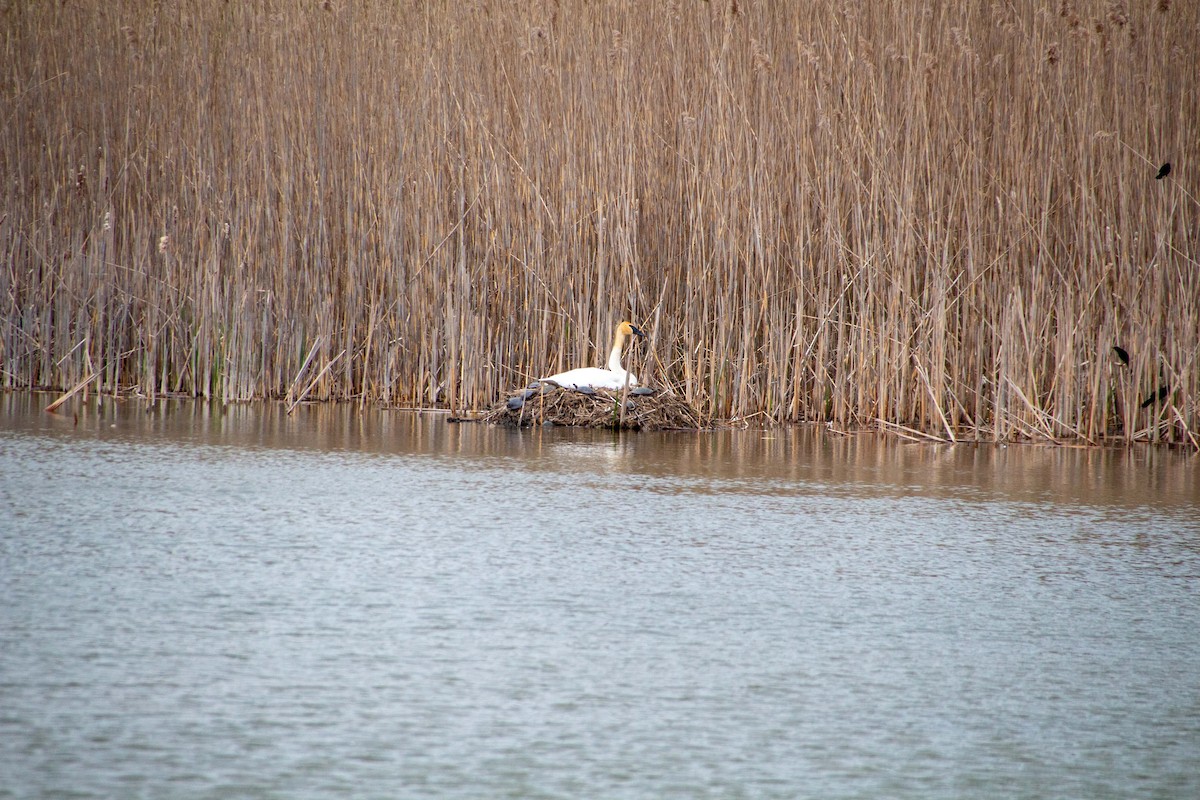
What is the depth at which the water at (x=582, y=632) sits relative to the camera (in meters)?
1.74

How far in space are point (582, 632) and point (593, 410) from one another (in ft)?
10.7

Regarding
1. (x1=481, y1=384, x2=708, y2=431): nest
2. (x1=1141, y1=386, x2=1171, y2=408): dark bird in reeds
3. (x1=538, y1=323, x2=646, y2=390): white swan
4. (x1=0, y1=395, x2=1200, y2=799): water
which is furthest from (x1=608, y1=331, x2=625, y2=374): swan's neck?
(x1=1141, y1=386, x2=1171, y2=408): dark bird in reeds

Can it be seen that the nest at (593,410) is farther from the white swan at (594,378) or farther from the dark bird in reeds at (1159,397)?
the dark bird in reeds at (1159,397)

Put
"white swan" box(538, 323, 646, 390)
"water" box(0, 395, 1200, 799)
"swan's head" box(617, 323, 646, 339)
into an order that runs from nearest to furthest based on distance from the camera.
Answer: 1. "water" box(0, 395, 1200, 799)
2. "white swan" box(538, 323, 646, 390)
3. "swan's head" box(617, 323, 646, 339)

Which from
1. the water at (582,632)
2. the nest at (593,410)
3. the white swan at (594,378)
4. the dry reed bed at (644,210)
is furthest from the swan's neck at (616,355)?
the water at (582,632)

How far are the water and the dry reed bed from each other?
57.0 inches

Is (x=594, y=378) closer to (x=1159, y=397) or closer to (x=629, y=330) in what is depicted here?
(x=629, y=330)

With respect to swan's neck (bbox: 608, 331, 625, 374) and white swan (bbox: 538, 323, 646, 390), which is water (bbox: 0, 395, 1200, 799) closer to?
white swan (bbox: 538, 323, 646, 390)

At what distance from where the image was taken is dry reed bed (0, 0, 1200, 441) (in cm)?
563

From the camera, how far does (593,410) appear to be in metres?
5.59

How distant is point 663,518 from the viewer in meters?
3.50

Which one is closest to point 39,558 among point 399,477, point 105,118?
point 399,477

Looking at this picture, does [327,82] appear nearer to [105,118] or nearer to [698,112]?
[105,118]

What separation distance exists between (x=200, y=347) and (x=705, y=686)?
4801 mm
